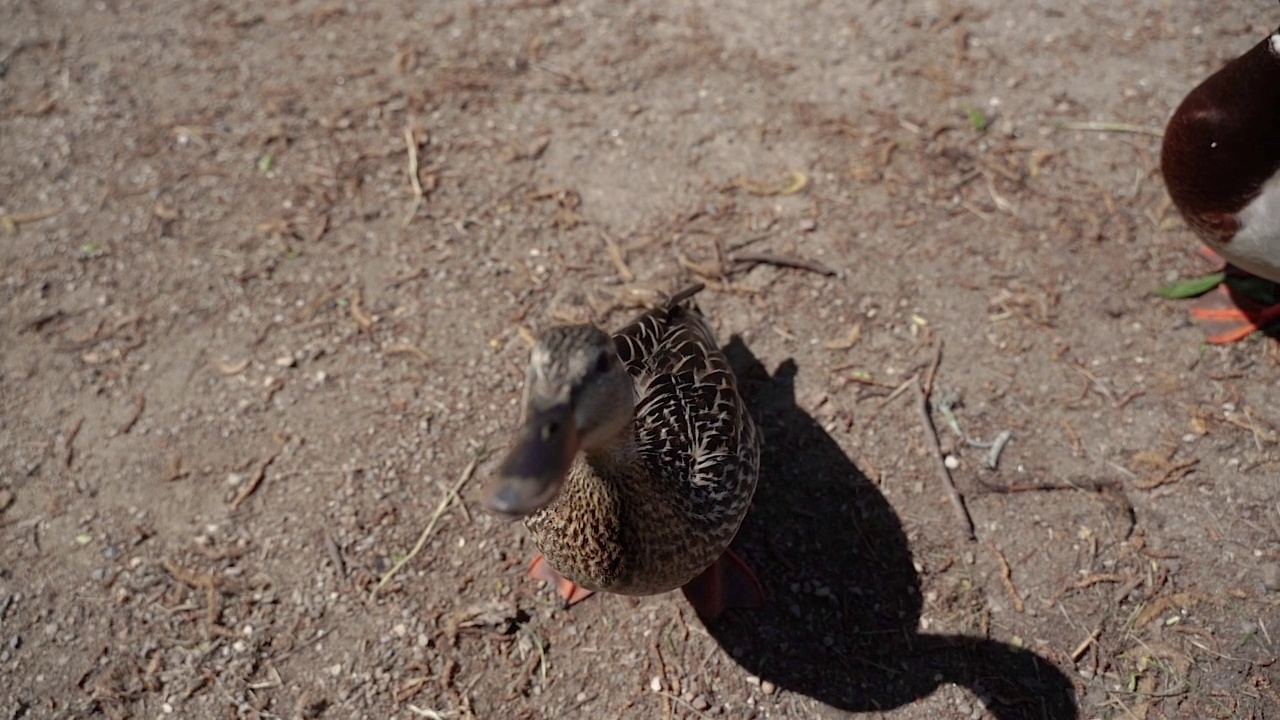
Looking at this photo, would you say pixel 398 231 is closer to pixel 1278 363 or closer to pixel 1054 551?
pixel 1054 551

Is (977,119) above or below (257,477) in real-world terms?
above

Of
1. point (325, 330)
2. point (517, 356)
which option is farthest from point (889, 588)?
point (325, 330)

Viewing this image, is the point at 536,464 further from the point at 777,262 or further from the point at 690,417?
the point at 777,262

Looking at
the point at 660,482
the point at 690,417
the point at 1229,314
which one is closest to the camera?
the point at 660,482

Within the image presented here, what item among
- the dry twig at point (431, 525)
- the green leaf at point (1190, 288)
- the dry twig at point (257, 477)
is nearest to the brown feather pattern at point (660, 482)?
the dry twig at point (431, 525)

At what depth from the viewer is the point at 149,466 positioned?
3674 millimetres

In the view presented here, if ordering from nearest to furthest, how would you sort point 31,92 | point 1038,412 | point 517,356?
point 1038,412, point 517,356, point 31,92

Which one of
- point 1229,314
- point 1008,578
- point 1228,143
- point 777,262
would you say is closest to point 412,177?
point 777,262

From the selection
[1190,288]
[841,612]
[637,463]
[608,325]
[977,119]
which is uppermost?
[637,463]

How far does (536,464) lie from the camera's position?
194 cm

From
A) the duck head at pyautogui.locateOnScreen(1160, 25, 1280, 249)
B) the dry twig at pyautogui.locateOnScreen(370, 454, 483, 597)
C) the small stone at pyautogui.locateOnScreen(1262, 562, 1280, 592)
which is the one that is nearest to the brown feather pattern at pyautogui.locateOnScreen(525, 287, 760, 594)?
the dry twig at pyautogui.locateOnScreen(370, 454, 483, 597)

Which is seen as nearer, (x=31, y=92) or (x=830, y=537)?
(x=830, y=537)

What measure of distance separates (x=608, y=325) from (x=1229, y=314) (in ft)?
8.47

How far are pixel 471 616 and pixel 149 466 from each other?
4.91 feet
